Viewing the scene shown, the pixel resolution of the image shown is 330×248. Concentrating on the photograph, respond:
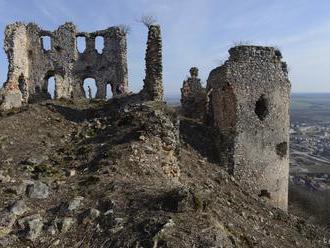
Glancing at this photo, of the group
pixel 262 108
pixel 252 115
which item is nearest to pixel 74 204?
pixel 252 115

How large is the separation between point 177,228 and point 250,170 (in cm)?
973

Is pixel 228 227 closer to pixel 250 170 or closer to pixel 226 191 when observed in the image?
pixel 226 191

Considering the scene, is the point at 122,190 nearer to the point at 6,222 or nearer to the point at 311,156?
the point at 6,222

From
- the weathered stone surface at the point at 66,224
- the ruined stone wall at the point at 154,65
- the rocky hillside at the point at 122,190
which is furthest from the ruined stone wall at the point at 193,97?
the weathered stone surface at the point at 66,224

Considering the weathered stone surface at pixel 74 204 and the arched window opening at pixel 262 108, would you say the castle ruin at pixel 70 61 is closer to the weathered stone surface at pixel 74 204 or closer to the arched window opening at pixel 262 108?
the arched window opening at pixel 262 108

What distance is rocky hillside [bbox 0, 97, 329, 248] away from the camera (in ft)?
28.6

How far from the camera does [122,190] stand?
33.0 ft

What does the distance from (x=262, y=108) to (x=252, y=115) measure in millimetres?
582

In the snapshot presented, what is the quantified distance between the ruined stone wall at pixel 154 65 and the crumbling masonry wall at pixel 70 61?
9.45 m

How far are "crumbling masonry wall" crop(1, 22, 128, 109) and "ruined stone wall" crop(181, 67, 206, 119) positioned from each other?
5721 mm

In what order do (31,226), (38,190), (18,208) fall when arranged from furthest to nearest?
(38,190)
(18,208)
(31,226)

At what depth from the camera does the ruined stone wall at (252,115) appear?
17625 millimetres

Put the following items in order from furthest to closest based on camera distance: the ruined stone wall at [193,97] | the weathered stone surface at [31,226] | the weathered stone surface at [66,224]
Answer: the ruined stone wall at [193,97]
the weathered stone surface at [66,224]
the weathered stone surface at [31,226]

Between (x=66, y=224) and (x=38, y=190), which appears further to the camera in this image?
(x=38, y=190)
